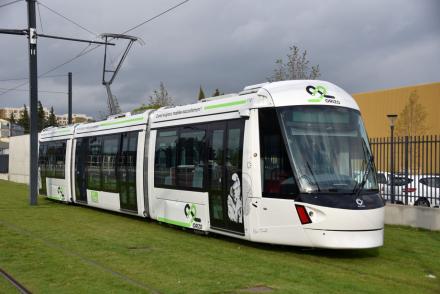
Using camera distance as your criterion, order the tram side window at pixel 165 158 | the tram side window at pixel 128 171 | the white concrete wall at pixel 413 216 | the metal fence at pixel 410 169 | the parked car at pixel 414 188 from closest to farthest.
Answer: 1. the tram side window at pixel 165 158
2. the white concrete wall at pixel 413 216
3. the metal fence at pixel 410 169
4. the parked car at pixel 414 188
5. the tram side window at pixel 128 171

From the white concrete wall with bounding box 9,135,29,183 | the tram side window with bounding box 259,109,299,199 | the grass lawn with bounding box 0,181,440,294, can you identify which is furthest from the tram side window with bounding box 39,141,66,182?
the white concrete wall with bounding box 9,135,29,183

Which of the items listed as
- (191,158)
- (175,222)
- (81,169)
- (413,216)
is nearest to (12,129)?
(81,169)

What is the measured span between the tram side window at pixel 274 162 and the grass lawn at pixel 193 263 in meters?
1.20

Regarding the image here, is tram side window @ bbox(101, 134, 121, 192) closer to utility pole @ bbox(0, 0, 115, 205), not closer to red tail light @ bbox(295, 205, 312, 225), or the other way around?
utility pole @ bbox(0, 0, 115, 205)

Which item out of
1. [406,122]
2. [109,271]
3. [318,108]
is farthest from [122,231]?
[406,122]

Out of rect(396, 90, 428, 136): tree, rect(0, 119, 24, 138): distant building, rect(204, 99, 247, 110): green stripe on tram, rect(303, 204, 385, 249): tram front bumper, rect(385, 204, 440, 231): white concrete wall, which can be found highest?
rect(0, 119, 24, 138): distant building

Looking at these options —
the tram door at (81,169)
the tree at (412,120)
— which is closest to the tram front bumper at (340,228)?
the tram door at (81,169)

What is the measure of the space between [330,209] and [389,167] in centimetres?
737

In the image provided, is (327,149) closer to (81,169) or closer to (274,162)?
(274,162)

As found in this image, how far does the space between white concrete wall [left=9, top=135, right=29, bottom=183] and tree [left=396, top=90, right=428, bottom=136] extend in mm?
27792

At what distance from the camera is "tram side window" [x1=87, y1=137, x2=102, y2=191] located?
60.4ft

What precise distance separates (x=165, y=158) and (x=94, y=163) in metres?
5.41

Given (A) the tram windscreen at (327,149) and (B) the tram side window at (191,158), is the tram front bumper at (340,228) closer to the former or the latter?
(A) the tram windscreen at (327,149)

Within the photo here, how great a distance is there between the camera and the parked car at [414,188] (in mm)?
14563
